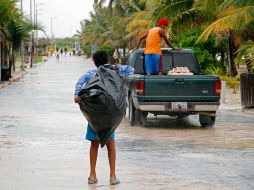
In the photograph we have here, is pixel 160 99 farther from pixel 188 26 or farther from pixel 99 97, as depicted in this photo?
pixel 188 26

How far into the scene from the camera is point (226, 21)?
69.5 ft

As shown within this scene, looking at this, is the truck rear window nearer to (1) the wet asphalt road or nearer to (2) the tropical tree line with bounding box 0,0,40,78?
(1) the wet asphalt road

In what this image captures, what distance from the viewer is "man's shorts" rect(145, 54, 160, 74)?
16.3 meters

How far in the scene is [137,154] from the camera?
11.3 m

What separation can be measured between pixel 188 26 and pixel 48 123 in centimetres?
1569

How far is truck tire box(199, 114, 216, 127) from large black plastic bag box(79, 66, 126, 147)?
7521 millimetres

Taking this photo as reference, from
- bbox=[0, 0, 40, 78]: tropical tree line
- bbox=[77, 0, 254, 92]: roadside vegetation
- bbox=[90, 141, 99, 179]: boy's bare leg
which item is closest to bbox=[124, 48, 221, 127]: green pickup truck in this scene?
bbox=[77, 0, 254, 92]: roadside vegetation

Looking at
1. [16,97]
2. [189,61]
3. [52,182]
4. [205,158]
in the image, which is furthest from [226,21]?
[52,182]

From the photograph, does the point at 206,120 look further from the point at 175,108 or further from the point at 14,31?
the point at 14,31

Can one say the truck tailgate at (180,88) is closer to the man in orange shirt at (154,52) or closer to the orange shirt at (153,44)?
the man in orange shirt at (154,52)

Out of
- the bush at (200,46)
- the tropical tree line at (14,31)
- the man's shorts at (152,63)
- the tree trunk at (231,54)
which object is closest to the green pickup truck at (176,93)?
the man's shorts at (152,63)

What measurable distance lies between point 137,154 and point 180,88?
161 inches

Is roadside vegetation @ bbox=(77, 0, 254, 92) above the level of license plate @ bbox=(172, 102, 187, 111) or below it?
above

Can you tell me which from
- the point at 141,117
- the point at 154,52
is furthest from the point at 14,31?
the point at 141,117
